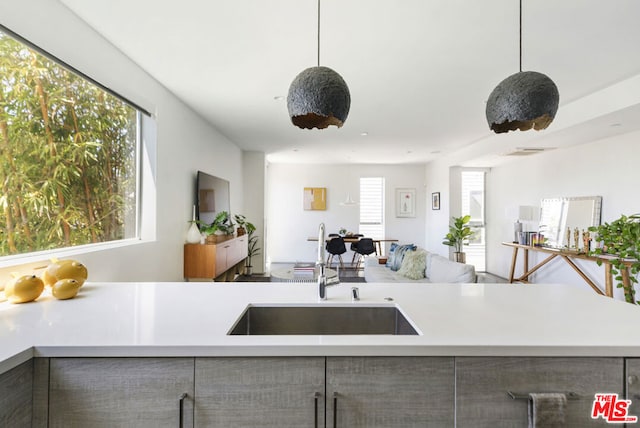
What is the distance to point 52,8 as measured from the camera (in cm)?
184

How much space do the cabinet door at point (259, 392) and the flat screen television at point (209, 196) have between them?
3265mm

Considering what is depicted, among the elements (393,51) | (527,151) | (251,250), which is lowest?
(251,250)

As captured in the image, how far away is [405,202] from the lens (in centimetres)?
768

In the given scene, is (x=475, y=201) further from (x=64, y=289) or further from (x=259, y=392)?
(x=64, y=289)

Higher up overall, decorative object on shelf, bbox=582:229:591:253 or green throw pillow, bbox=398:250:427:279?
decorative object on shelf, bbox=582:229:591:253

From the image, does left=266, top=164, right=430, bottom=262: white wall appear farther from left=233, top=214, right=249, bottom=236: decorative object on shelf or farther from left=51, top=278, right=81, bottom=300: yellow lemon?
left=51, top=278, right=81, bottom=300: yellow lemon

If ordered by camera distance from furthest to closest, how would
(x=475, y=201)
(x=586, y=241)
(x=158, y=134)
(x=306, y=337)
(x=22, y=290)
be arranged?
(x=475, y=201) → (x=586, y=241) → (x=158, y=134) → (x=22, y=290) → (x=306, y=337)

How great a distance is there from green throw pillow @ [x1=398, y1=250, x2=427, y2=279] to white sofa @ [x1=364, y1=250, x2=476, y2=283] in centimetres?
5

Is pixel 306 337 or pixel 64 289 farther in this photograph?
pixel 64 289

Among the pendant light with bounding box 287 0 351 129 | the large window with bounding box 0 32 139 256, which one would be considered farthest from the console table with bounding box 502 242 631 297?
the large window with bounding box 0 32 139 256

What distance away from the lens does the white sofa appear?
317cm

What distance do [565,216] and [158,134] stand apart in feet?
17.6

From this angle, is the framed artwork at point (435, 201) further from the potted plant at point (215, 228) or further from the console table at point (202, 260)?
the console table at point (202, 260)

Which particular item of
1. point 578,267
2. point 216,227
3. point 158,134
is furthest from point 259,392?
point 578,267
